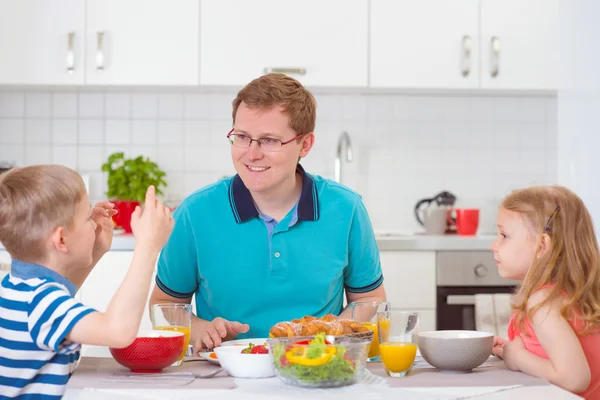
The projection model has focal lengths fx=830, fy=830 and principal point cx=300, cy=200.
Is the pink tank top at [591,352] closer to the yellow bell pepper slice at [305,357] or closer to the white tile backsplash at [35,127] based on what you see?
the yellow bell pepper slice at [305,357]

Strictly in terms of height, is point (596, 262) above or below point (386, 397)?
above

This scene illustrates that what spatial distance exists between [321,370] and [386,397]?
0.39ft

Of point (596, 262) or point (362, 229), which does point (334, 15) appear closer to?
point (362, 229)

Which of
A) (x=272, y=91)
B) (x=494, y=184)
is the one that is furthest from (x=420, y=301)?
(x=272, y=91)

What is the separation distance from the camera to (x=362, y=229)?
2172mm

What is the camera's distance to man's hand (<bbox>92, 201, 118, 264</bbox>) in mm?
1857

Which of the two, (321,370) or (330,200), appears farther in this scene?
(330,200)

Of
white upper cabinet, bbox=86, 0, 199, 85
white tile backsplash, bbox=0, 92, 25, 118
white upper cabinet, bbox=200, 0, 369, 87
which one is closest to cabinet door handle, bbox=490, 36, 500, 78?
white upper cabinet, bbox=200, 0, 369, 87

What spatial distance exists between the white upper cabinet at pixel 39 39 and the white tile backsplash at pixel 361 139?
0.38 m

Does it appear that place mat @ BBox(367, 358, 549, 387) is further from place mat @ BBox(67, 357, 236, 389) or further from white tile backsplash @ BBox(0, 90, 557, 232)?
white tile backsplash @ BBox(0, 90, 557, 232)

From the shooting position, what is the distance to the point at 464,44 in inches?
146

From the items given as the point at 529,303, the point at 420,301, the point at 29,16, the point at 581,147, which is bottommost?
the point at 420,301

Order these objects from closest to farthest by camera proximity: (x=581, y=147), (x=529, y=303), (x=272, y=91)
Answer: (x=529, y=303) < (x=272, y=91) < (x=581, y=147)

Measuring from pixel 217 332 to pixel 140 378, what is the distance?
305 millimetres
